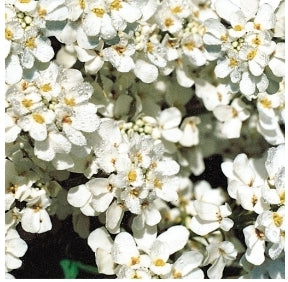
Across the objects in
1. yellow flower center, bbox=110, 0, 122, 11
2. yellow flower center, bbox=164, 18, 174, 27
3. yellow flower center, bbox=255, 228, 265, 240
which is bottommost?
yellow flower center, bbox=255, 228, 265, 240

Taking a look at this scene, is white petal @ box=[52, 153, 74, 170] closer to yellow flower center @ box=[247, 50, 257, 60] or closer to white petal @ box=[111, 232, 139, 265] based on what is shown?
white petal @ box=[111, 232, 139, 265]

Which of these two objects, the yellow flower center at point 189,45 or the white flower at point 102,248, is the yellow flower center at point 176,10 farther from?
the white flower at point 102,248

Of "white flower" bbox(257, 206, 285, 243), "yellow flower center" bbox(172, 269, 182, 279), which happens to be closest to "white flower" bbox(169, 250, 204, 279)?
"yellow flower center" bbox(172, 269, 182, 279)

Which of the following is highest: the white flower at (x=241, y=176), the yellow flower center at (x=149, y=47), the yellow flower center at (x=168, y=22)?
the yellow flower center at (x=168, y=22)

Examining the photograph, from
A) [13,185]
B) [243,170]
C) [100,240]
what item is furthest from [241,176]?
[13,185]

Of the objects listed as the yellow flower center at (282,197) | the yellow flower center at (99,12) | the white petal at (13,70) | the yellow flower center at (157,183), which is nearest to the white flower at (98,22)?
the yellow flower center at (99,12)

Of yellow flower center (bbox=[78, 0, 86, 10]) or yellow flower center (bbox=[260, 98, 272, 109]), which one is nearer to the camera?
yellow flower center (bbox=[78, 0, 86, 10])

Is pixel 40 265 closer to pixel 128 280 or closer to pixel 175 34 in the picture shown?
pixel 128 280

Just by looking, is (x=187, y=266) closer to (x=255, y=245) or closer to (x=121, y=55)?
(x=255, y=245)
